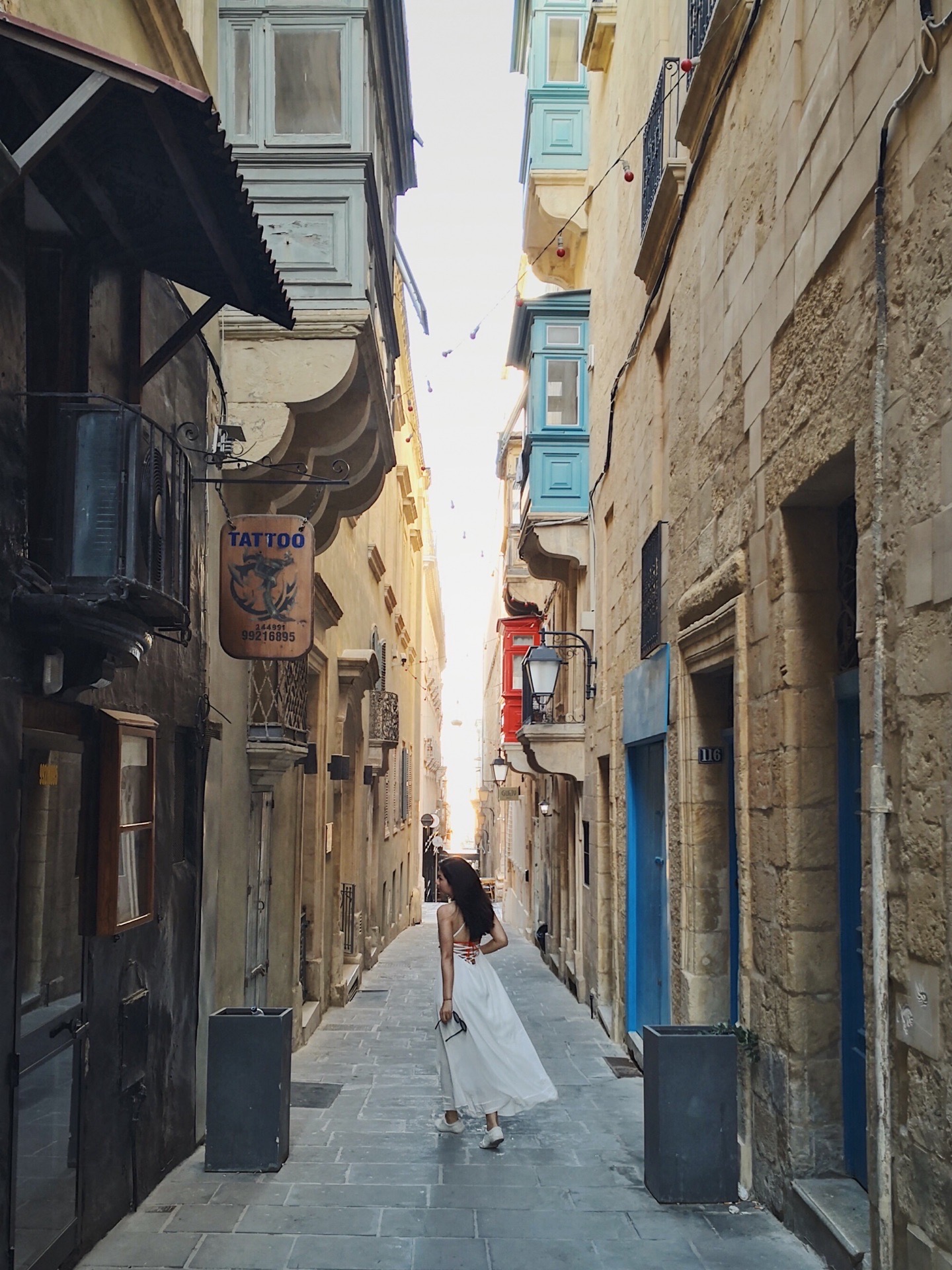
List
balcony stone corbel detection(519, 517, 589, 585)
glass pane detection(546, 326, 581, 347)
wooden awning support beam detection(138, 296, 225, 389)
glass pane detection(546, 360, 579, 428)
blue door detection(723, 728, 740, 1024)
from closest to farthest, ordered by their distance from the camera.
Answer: wooden awning support beam detection(138, 296, 225, 389), blue door detection(723, 728, 740, 1024), balcony stone corbel detection(519, 517, 589, 585), glass pane detection(546, 360, 579, 428), glass pane detection(546, 326, 581, 347)

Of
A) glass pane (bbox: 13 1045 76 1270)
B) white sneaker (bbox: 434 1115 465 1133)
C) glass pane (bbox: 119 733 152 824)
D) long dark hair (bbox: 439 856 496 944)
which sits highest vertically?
glass pane (bbox: 119 733 152 824)

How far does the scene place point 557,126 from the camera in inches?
658

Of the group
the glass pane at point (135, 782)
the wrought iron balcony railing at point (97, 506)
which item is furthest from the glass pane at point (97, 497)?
the glass pane at point (135, 782)

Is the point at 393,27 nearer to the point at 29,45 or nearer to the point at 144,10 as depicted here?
the point at 144,10

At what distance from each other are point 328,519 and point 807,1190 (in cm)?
762

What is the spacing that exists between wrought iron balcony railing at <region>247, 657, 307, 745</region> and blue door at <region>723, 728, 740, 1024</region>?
3.38 metres

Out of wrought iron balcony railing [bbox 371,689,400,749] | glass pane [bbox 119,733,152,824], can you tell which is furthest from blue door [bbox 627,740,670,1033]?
wrought iron balcony railing [bbox 371,689,400,749]

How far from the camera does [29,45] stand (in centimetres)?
408

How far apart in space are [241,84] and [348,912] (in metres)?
10.8

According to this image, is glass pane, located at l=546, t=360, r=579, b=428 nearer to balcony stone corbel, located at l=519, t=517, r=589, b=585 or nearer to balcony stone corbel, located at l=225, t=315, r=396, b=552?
balcony stone corbel, located at l=519, t=517, r=589, b=585

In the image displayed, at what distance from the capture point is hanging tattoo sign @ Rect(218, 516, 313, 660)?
7.88 meters

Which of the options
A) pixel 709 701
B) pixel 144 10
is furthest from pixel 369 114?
pixel 709 701

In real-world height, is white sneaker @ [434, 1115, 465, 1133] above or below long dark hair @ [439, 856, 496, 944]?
below

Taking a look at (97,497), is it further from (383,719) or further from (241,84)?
(383,719)
